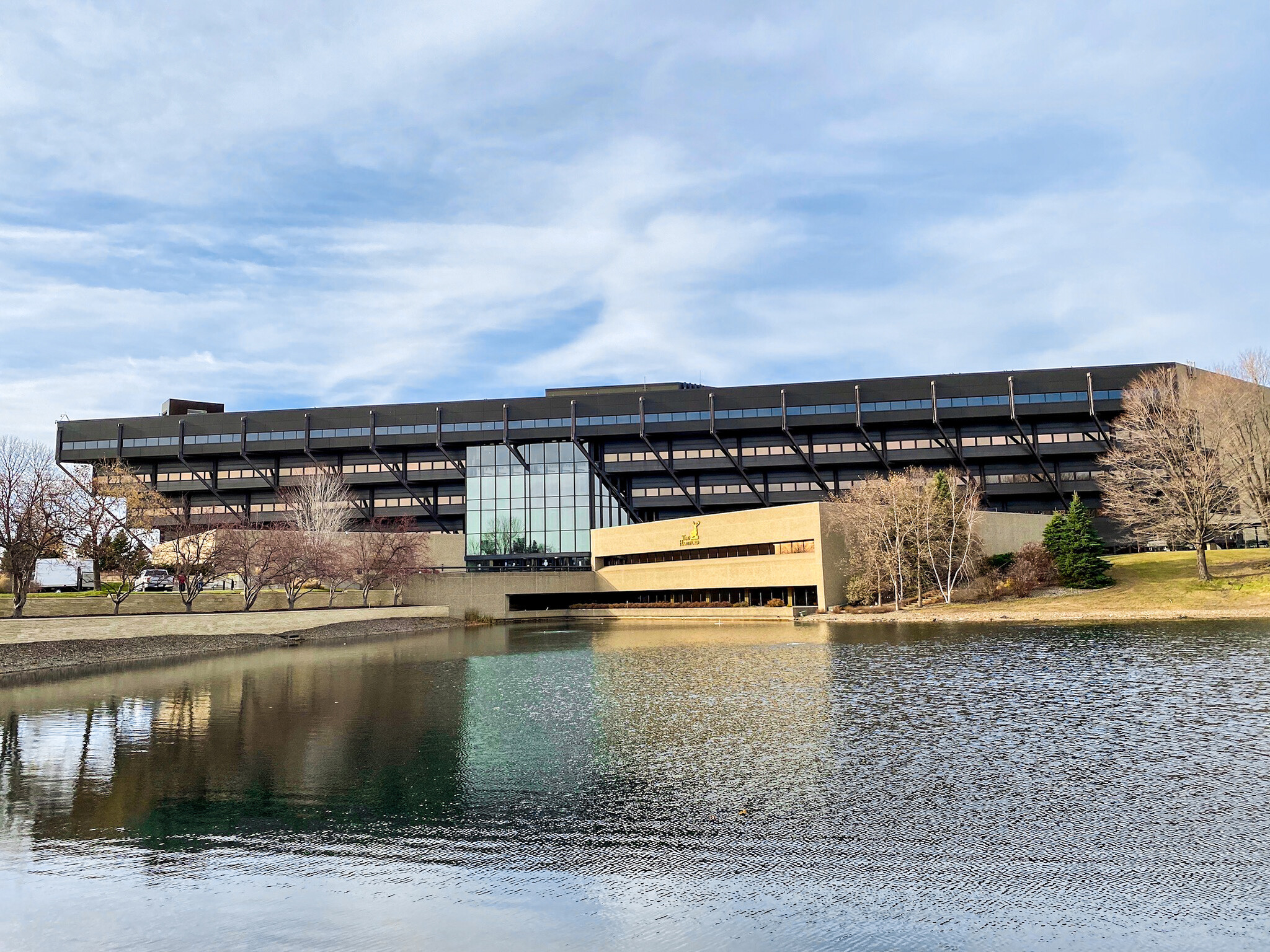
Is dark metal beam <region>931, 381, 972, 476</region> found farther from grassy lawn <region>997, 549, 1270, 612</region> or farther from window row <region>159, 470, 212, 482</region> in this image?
window row <region>159, 470, 212, 482</region>

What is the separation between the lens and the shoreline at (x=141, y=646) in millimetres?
42156

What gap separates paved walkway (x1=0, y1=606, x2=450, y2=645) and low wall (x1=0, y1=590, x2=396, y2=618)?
1.86 m

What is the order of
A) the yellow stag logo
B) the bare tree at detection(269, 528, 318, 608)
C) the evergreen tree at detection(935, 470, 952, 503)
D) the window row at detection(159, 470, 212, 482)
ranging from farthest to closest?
the window row at detection(159, 470, 212, 482)
the yellow stag logo
the bare tree at detection(269, 528, 318, 608)
the evergreen tree at detection(935, 470, 952, 503)

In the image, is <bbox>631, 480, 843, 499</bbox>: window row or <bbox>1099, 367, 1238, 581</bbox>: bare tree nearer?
<bbox>1099, 367, 1238, 581</bbox>: bare tree

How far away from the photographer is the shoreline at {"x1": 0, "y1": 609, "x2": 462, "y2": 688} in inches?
1660

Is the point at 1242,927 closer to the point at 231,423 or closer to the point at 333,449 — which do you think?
the point at 333,449

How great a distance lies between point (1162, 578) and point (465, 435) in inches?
2702

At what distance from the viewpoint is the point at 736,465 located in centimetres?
9569

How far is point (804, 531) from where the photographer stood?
225ft

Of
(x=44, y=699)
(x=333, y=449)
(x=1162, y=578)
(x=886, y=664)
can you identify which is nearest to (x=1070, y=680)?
(x=886, y=664)

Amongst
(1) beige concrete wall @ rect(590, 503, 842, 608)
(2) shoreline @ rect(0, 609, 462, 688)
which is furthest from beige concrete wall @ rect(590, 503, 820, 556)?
(2) shoreline @ rect(0, 609, 462, 688)

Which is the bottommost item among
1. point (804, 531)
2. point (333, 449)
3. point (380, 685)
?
point (380, 685)

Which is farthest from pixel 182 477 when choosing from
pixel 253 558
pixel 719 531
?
pixel 719 531

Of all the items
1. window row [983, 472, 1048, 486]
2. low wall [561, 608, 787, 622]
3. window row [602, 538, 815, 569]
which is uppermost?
window row [983, 472, 1048, 486]
